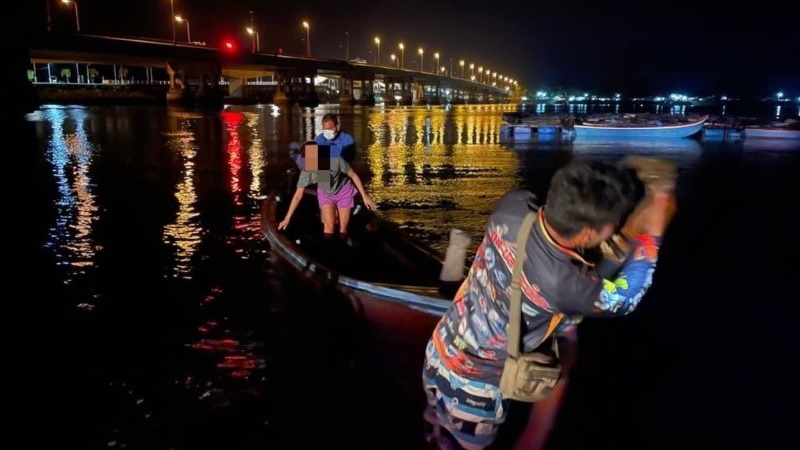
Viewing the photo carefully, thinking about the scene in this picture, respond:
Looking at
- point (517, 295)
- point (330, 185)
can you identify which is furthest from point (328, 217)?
point (517, 295)

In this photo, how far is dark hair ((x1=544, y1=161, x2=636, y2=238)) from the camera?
214 cm

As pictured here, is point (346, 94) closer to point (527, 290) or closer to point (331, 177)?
point (331, 177)

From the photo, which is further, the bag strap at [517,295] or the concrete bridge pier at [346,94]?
the concrete bridge pier at [346,94]

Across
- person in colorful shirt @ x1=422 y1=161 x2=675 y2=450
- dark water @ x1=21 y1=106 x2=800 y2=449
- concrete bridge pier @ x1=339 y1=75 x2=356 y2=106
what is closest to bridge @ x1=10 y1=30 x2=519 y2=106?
concrete bridge pier @ x1=339 y1=75 x2=356 y2=106

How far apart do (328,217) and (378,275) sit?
2.19 metres

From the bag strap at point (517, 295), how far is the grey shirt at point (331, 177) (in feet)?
21.8

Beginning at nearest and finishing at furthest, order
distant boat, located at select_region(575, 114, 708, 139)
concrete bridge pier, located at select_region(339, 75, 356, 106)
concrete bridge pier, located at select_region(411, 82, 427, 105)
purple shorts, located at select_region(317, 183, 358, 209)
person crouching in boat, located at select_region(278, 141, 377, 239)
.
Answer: person crouching in boat, located at select_region(278, 141, 377, 239) → purple shorts, located at select_region(317, 183, 358, 209) → distant boat, located at select_region(575, 114, 708, 139) → concrete bridge pier, located at select_region(339, 75, 356, 106) → concrete bridge pier, located at select_region(411, 82, 427, 105)

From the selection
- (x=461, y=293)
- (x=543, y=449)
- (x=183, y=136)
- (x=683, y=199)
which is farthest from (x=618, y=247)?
(x=183, y=136)

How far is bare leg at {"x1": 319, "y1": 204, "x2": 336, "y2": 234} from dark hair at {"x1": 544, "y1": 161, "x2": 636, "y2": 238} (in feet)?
24.4

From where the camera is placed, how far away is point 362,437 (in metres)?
4.93

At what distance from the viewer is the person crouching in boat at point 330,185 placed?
8594 mm

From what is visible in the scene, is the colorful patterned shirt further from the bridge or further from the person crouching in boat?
the bridge

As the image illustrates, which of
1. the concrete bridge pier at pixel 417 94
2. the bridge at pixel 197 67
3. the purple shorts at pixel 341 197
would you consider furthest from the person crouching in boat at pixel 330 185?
the concrete bridge pier at pixel 417 94

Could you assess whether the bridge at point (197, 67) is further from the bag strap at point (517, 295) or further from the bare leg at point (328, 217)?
the bag strap at point (517, 295)
